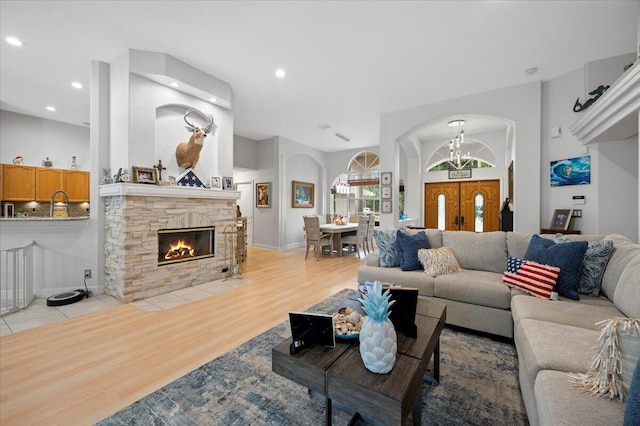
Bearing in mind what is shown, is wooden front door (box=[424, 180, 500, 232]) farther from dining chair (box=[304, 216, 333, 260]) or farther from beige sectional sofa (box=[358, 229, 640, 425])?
beige sectional sofa (box=[358, 229, 640, 425])

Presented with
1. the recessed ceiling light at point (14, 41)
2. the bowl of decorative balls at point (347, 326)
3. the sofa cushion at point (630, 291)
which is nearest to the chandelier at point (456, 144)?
the sofa cushion at point (630, 291)

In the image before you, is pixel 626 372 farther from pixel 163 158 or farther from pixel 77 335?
pixel 163 158

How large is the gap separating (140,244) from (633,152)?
647 cm

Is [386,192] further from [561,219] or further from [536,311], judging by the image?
[536,311]

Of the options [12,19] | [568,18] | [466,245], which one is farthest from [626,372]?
[12,19]

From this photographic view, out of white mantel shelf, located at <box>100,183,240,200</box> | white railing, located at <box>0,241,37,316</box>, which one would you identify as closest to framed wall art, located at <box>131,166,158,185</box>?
white mantel shelf, located at <box>100,183,240,200</box>

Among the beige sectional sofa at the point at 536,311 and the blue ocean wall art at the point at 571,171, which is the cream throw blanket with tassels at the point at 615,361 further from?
the blue ocean wall art at the point at 571,171

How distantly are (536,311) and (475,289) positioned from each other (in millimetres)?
595

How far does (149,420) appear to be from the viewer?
1.49 metres

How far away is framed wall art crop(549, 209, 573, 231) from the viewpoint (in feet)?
12.2

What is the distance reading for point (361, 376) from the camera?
1.15 m

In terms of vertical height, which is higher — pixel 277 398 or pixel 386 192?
pixel 386 192

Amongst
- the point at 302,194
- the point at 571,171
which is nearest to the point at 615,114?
the point at 571,171

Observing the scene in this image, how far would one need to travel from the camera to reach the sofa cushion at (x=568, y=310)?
5.74 feet
